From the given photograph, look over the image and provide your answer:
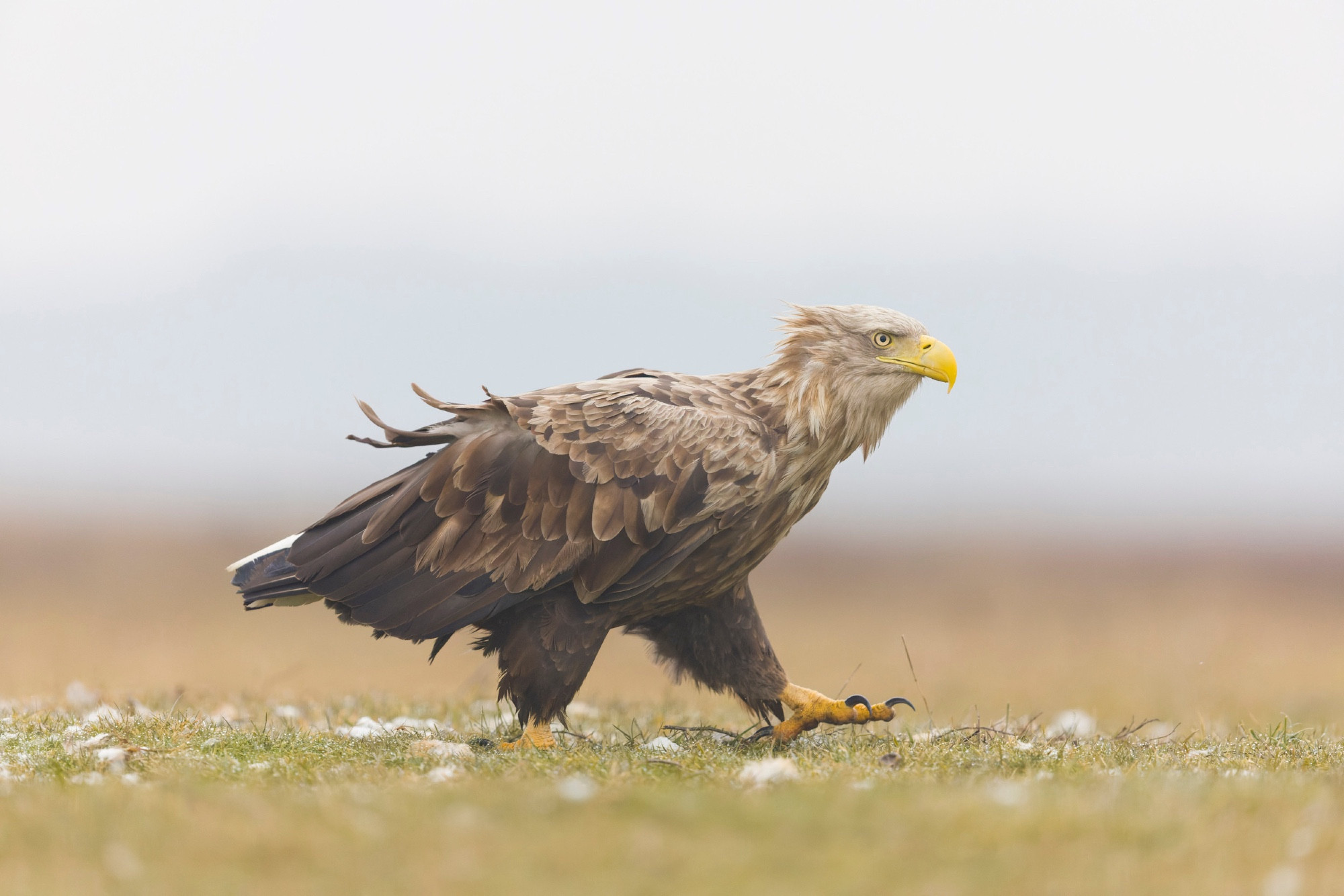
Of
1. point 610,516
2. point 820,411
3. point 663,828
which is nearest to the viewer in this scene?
point 663,828

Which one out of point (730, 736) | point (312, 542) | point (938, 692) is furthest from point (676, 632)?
point (938, 692)

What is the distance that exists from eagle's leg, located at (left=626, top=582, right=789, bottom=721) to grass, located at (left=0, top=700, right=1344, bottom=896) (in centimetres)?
195

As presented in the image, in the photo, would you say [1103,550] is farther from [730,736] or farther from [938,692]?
[730,736]

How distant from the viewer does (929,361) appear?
7.64m

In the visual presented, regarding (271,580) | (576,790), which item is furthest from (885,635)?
(576,790)

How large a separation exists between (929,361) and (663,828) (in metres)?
4.38

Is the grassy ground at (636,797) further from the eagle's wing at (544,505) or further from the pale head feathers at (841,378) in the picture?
the pale head feathers at (841,378)

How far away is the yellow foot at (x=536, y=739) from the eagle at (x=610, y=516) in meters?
0.01

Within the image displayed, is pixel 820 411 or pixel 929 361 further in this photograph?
pixel 929 361

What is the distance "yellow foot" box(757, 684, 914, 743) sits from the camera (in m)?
7.80

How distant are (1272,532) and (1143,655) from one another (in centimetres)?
4997

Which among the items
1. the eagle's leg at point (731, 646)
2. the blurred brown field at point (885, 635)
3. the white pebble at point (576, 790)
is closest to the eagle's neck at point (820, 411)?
the eagle's leg at point (731, 646)

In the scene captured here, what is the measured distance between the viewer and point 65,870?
152 inches

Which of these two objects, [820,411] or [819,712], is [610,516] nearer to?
[820,411]
